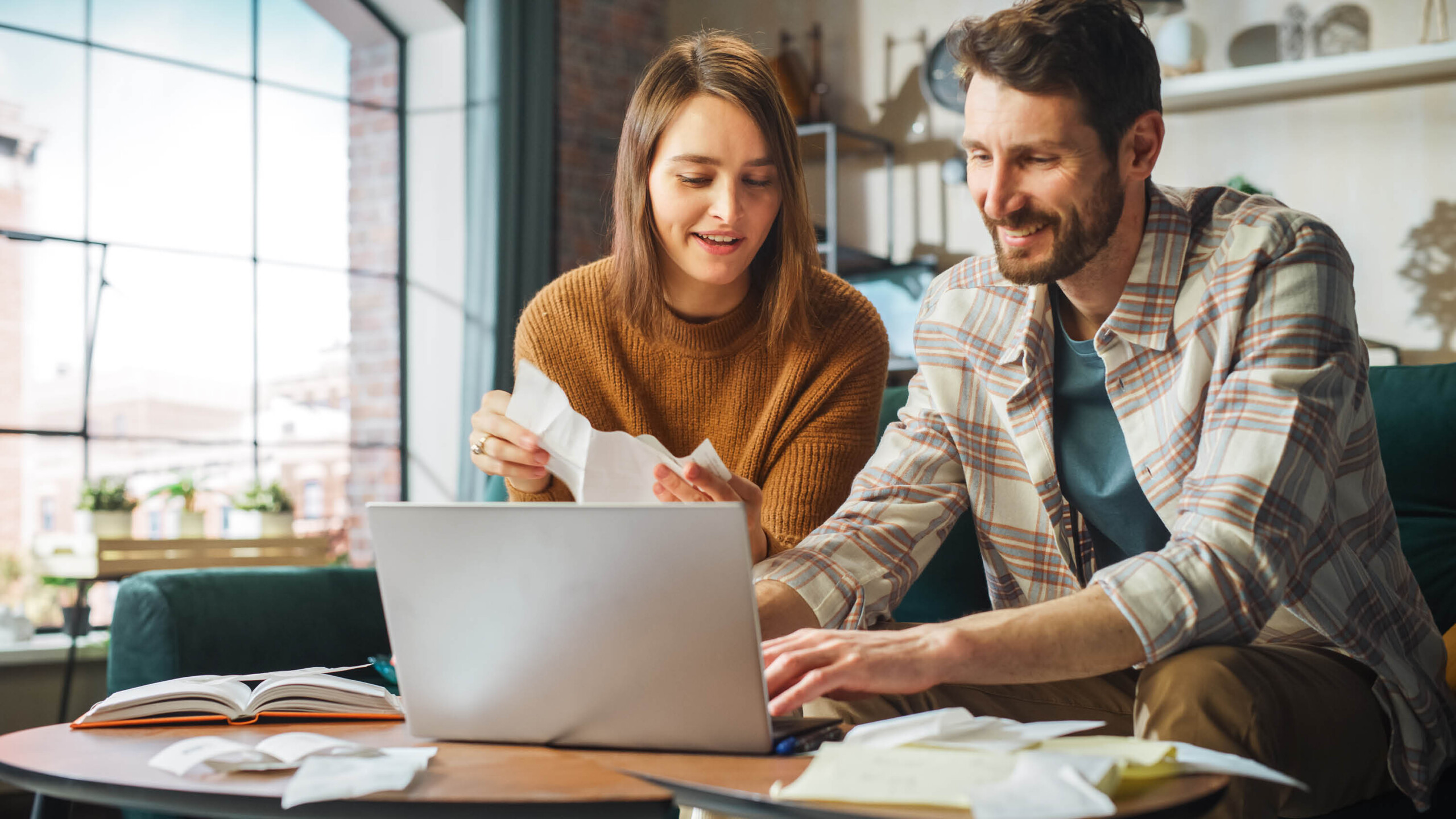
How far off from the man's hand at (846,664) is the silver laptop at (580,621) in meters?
0.04

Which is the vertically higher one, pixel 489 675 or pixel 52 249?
pixel 52 249

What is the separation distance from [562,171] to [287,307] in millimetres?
1057

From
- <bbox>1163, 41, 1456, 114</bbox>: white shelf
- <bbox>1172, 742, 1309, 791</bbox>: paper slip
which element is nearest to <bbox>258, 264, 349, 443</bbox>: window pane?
<bbox>1163, 41, 1456, 114</bbox>: white shelf

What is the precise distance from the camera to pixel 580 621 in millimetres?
930

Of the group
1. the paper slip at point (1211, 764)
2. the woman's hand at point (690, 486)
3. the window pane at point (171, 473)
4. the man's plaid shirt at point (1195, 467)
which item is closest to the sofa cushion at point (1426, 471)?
the man's plaid shirt at point (1195, 467)

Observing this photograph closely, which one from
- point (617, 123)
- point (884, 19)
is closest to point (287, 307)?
point (617, 123)

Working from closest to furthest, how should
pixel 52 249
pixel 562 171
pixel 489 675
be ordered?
pixel 489 675, pixel 52 249, pixel 562 171

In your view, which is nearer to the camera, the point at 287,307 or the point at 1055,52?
the point at 1055,52

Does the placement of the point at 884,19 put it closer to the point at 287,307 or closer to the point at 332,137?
the point at 332,137

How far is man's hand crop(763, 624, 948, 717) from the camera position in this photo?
1010 millimetres

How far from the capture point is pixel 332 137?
13.9 ft

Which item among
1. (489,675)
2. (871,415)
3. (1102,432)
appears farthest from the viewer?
(871,415)

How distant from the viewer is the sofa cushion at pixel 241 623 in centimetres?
180

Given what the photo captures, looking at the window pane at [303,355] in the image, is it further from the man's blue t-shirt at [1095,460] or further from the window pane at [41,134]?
the man's blue t-shirt at [1095,460]
